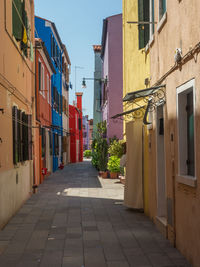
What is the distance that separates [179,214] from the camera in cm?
675

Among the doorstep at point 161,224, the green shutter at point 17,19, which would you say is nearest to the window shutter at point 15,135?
the green shutter at point 17,19

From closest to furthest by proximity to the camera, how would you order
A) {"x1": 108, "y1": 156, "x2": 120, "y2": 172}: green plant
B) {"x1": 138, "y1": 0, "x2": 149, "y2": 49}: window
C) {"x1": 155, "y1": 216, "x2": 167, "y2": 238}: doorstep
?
{"x1": 155, "y1": 216, "x2": 167, "y2": 238}: doorstep → {"x1": 138, "y1": 0, "x2": 149, "y2": 49}: window → {"x1": 108, "y1": 156, "x2": 120, "y2": 172}: green plant

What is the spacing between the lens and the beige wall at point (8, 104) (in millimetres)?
8953

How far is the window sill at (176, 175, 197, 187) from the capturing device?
5.79 m

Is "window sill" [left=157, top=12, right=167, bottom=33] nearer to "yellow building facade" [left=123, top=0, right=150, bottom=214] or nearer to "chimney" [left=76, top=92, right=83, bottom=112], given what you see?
"yellow building facade" [left=123, top=0, right=150, bottom=214]

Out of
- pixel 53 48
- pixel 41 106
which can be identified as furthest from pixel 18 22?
pixel 53 48

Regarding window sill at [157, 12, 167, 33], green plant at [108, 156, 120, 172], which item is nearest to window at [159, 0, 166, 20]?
window sill at [157, 12, 167, 33]

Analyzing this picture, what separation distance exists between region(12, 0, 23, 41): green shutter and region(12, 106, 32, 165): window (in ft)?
6.07

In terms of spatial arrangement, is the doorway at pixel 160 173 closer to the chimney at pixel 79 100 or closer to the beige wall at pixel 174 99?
the beige wall at pixel 174 99

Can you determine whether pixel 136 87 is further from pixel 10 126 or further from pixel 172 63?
pixel 172 63

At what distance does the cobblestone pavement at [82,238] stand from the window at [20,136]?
142 centimetres

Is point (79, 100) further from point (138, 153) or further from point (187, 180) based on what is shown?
point (187, 180)

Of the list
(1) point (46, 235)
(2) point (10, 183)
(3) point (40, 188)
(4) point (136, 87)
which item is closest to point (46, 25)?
(3) point (40, 188)

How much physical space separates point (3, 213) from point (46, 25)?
697 inches
